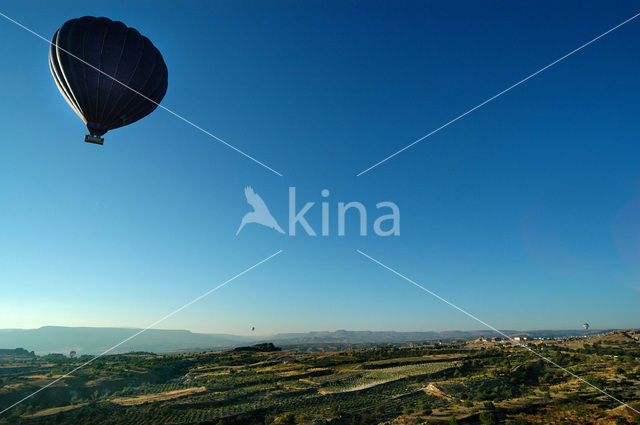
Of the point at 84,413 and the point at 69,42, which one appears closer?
the point at 69,42

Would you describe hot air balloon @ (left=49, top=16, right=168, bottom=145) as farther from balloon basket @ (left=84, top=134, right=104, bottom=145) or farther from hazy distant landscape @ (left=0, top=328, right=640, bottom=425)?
hazy distant landscape @ (left=0, top=328, right=640, bottom=425)

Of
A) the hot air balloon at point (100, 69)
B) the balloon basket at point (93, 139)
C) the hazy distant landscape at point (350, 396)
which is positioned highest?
the hot air balloon at point (100, 69)

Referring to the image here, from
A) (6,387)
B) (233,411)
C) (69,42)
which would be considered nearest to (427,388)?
(233,411)

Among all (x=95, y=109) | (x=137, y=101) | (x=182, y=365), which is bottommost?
(x=182, y=365)

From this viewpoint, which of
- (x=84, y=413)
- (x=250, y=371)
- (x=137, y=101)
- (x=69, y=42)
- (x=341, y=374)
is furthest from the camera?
(x=250, y=371)

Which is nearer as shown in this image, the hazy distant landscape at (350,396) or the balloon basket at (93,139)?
the balloon basket at (93,139)

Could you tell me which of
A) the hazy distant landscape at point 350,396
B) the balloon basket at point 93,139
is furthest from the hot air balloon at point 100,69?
the hazy distant landscape at point 350,396

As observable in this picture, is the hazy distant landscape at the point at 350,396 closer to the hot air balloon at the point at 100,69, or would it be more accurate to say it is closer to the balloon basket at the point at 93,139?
the balloon basket at the point at 93,139

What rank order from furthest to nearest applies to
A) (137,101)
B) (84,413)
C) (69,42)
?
(84,413) → (137,101) → (69,42)

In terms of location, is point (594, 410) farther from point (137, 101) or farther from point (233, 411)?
point (137, 101)
